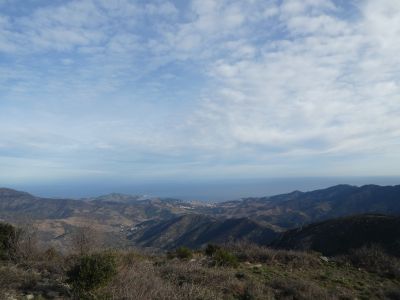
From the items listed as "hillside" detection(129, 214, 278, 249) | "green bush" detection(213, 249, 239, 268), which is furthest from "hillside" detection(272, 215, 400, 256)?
"hillside" detection(129, 214, 278, 249)

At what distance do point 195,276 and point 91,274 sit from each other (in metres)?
3.26

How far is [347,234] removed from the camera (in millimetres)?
54719

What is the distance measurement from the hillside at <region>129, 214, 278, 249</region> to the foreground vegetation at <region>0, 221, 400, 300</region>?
87951 mm

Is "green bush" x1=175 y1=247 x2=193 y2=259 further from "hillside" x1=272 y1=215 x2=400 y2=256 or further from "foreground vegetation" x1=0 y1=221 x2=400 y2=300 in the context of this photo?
"hillside" x1=272 y1=215 x2=400 y2=256

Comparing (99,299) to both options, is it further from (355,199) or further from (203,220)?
(355,199)

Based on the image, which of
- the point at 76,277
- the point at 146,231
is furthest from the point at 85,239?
the point at 146,231

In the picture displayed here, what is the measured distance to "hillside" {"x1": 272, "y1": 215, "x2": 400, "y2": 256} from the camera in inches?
1837

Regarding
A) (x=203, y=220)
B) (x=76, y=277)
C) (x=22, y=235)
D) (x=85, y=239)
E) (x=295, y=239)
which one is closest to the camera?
(x=76, y=277)

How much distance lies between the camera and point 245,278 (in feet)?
39.8

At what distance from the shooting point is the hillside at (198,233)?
11361cm

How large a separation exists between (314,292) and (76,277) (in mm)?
6335

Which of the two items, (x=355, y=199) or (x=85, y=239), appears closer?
(x=85, y=239)

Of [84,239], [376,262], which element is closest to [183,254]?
[84,239]

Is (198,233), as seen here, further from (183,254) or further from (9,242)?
(9,242)
